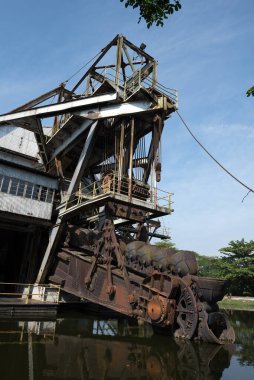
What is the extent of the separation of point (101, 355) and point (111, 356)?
288 millimetres

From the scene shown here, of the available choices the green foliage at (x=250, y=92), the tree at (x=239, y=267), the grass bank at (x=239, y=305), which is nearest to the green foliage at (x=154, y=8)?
the green foliage at (x=250, y=92)

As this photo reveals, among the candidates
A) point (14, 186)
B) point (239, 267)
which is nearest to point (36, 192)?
point (14, 186)

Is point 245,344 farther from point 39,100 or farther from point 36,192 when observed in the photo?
point 39,100

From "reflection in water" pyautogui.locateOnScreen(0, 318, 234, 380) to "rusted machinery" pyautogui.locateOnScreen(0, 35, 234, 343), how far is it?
92cm

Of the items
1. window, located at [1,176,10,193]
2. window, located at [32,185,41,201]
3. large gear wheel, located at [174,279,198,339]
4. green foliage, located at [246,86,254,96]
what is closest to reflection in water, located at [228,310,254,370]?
large gear wheel, located at [174,279,198,339]

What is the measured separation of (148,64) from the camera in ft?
59.8

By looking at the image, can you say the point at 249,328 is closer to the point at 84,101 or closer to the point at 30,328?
the point at 30,328

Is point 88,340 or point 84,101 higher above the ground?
point 84,101

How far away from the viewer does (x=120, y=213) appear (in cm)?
1436

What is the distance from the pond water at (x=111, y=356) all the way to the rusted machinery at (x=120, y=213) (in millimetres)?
914

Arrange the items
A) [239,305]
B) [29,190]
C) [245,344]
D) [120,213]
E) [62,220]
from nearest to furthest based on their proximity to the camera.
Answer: [245,344], [120,213], [62,220], [29,190], [239,305]

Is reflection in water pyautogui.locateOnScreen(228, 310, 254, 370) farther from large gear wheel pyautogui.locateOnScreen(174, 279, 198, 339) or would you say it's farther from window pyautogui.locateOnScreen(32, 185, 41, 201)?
window pyautogui.locateOnScreen(32, 185, 41, 201)

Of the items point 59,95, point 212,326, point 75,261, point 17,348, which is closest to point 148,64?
point 59,95

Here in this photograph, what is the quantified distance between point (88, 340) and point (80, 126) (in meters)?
12.5
